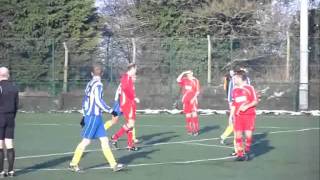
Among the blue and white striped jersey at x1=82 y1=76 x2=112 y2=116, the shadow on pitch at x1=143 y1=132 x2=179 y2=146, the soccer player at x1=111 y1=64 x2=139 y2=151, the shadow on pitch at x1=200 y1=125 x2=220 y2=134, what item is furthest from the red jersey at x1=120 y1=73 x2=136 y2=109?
the shadow on pitch at x1=200 y1=125 x2=220 y2=134

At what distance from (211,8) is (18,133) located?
73.0ft

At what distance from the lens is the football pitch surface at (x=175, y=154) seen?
11469mm

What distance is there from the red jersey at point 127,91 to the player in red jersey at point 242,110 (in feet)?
8.41

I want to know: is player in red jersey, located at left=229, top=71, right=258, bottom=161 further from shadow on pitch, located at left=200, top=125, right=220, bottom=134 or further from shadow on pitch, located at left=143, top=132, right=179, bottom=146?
shadow on pitch, located at left=200, top=125, right=220, bottom=134

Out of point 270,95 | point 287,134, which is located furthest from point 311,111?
point 287,134

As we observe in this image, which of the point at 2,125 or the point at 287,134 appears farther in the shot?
the point at 287,134


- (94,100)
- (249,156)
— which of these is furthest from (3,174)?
(249,156)

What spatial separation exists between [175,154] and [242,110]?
204 centimetres

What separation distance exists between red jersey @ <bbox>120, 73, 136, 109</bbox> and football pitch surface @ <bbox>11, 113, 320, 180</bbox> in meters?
1.12

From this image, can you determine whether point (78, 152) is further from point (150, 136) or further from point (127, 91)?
point (150, 136)

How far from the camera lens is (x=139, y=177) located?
1108 centimetres

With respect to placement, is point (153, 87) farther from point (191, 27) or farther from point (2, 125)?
point (2, 125)

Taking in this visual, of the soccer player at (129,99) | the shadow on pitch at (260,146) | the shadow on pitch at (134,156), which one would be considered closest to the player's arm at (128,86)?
the soccer player at (129,99)

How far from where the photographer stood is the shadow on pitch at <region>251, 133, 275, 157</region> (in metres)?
14.7
